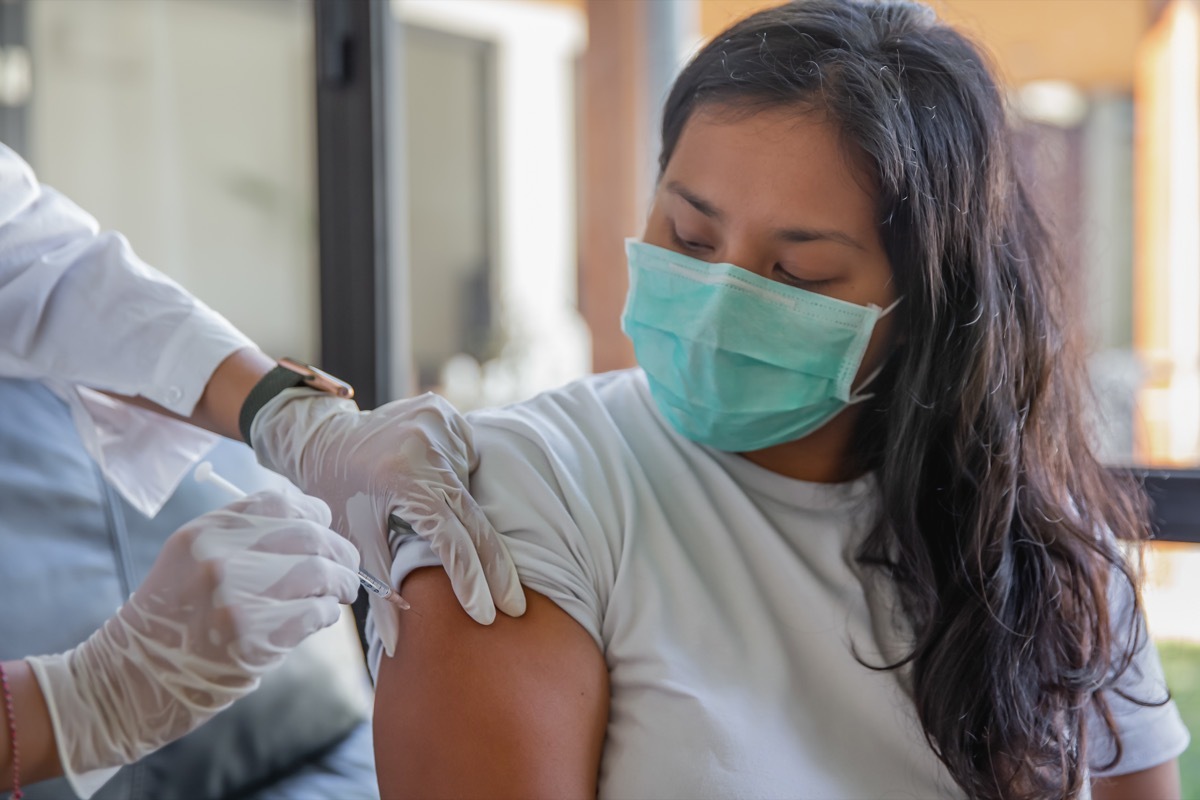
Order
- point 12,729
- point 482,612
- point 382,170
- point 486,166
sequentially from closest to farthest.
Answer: point 12,729
point 482,612
point 382,170
point 486,166

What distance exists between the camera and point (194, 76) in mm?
3070

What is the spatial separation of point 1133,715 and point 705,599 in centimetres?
61

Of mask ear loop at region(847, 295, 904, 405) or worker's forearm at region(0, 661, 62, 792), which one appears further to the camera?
mask ear loop at region(847, 295, 904, 405)

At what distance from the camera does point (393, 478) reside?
3.32 ft

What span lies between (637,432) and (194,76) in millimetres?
2367

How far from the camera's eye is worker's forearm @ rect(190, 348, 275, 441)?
3.84 feet

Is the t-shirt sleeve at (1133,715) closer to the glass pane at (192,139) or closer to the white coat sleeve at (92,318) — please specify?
the white coat sleeve at (92,318)

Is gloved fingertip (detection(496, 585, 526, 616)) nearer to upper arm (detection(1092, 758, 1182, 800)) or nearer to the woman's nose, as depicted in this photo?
the woman's nose

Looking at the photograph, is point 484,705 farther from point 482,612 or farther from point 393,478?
point 393,478

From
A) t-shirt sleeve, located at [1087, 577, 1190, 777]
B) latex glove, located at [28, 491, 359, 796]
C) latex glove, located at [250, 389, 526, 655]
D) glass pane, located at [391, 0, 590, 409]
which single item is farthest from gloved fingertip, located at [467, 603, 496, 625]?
glass pane, located at [391, 0, 590, 409]

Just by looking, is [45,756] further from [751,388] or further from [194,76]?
[194,76]

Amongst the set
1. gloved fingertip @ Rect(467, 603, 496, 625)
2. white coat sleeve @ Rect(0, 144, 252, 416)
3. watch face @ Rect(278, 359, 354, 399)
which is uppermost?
white coat sleeve @ Rect(0, 144, 252, 416)

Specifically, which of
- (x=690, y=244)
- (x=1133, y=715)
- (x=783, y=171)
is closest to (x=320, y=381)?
(x=690, y=244)

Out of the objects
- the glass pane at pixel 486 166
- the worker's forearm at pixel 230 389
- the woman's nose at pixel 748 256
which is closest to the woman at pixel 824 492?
the woman's nose at pixel 748 256
